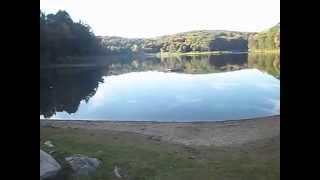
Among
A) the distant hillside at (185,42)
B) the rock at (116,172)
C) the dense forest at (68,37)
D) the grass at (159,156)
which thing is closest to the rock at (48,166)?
the grass at (159,156)

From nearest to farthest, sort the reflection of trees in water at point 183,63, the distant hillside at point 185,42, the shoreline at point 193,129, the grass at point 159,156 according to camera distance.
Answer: the reflection of trees in water at point 183,63, the distant hillside at point 185,42, the grass at point 159,156, the shoreline at point 193,129

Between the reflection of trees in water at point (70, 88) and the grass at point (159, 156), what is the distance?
282mm

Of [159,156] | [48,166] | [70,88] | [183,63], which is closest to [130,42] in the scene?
[183,63]

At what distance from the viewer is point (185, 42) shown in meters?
2.88

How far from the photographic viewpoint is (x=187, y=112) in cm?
393

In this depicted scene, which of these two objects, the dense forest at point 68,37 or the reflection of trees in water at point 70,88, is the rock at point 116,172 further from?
the dense forest at point 68,37

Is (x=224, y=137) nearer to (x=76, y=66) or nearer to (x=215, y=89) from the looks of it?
(x=215, y=89)

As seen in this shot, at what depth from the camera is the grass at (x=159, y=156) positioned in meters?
2.94

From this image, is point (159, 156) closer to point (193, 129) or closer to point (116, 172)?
point (116, 172)
